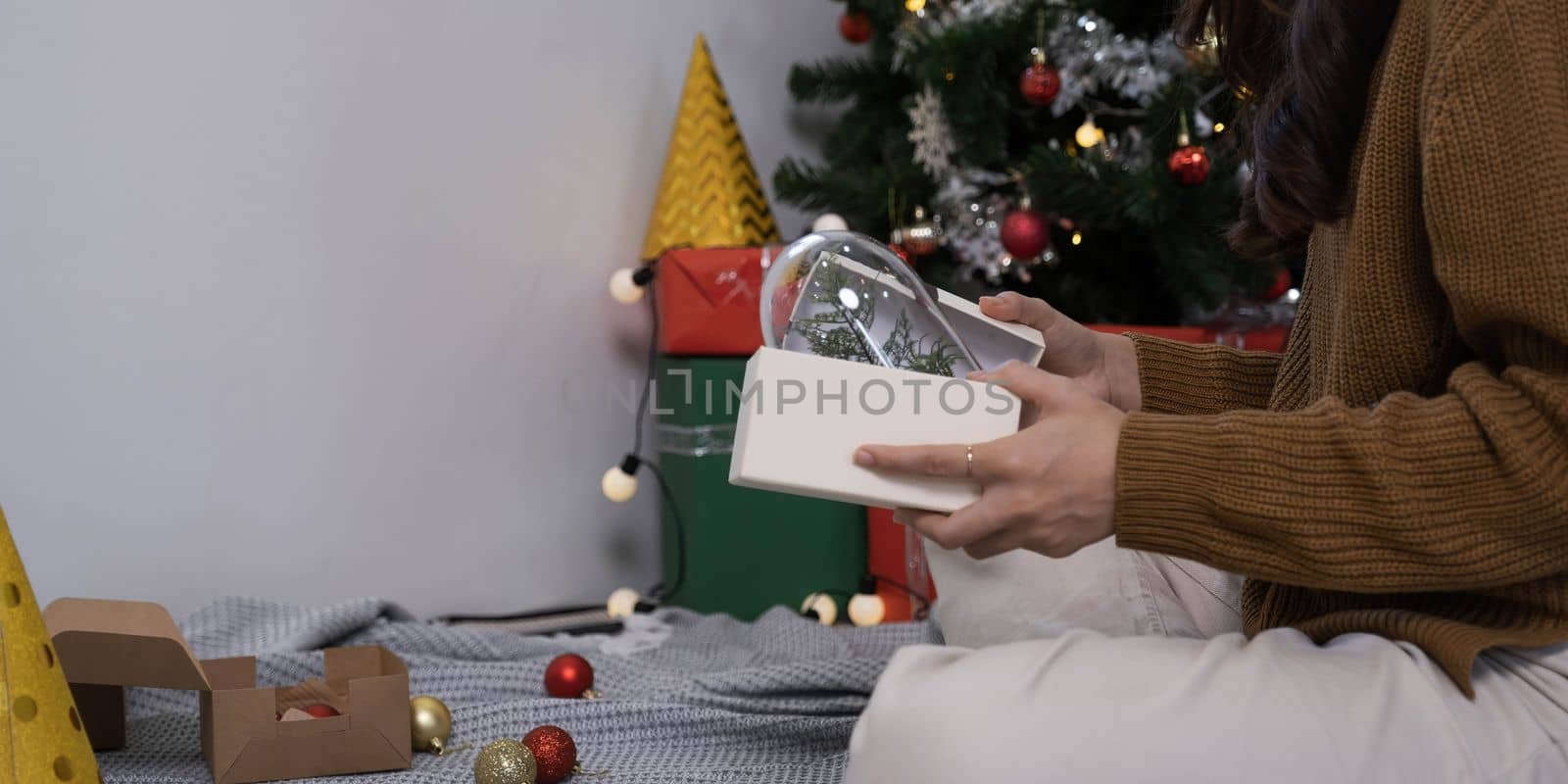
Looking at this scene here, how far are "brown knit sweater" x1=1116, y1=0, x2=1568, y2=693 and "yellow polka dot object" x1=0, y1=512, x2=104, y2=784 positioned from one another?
0.64m

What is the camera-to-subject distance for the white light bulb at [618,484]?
5.49 feet

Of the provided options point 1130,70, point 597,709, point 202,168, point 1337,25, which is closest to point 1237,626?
point 1337,25

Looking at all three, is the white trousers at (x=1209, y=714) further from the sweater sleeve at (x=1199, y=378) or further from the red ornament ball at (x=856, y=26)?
the red ornament ball at (x=856, y=26)

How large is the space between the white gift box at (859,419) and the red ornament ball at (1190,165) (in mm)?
978

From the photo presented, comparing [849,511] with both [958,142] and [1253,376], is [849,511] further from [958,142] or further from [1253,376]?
[1253,376]

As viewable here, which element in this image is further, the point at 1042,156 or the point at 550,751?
the point at 1042,156

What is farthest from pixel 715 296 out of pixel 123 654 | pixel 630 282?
pixel 123 654

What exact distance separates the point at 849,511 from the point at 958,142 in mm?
546

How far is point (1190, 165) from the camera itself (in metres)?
1.52

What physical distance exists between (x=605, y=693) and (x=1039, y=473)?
0.74 metres

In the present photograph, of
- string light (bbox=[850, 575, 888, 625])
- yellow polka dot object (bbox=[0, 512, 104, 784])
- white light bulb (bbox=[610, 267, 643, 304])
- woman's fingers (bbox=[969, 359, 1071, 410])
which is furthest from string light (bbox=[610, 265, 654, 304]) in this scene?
woman's fingers (bbox=[969, 359, 1071, 410])

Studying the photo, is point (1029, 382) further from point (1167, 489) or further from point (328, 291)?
point (328, 291)

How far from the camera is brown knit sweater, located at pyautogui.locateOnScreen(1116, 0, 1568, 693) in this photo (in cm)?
58

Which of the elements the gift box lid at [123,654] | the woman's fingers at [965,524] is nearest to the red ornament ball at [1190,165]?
the woman's fingers at [965,524]
